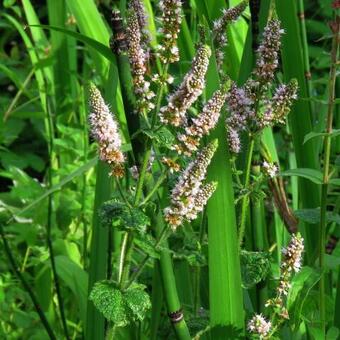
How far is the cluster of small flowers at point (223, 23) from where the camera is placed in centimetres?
119

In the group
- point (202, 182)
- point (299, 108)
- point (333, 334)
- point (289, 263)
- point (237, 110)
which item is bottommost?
point (333, 334)

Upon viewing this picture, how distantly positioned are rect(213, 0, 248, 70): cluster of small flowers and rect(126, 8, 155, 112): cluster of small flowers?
0.21 meters

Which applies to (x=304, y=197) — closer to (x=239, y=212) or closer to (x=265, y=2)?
(x=239, y=212)

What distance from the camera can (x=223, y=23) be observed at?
1.21 metres

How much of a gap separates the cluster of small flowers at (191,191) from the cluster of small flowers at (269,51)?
0.60ft

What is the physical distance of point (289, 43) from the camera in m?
1.50

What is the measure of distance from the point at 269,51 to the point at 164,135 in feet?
0.70

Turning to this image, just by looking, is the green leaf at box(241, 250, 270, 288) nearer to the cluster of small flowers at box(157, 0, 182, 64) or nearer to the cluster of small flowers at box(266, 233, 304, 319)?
the cluster of small flowers at box(266, 233, 304, 319)

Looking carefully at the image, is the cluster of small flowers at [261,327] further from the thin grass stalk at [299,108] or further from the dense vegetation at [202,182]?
the thin grass stalk at [299,108]

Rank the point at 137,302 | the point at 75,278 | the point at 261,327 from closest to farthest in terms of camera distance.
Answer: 1. the point at 137,302
2. the point at 261,327
3. the point at 75,278

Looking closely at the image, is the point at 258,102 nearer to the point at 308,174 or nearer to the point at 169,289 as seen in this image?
the point at 308,174

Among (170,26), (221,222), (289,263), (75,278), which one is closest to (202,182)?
(221,222)

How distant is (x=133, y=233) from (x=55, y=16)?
149cm

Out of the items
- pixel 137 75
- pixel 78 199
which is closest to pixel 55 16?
pixel 78 199
